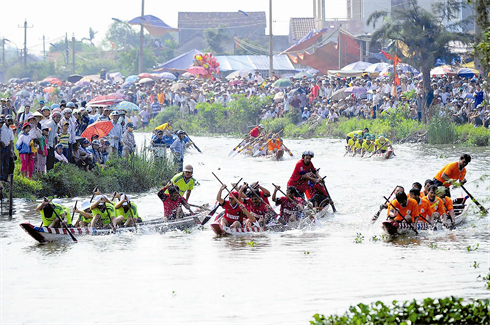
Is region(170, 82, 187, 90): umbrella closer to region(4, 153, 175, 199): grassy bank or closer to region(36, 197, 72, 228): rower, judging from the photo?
region(4, 153, 175, 199): grassy bank

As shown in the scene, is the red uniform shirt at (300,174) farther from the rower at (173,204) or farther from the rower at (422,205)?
the rower at (422,205)

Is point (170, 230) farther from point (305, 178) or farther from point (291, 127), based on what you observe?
point (291, 127)

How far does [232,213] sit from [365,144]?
1449 centimetres

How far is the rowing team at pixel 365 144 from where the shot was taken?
91.5 ft

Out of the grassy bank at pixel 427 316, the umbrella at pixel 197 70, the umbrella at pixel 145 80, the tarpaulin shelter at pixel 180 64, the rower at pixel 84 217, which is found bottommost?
the grassy bank at pixel 427 316

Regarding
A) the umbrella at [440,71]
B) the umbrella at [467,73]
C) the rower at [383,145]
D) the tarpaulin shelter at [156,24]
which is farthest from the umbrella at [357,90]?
the tarpaulin shelter at [156,24]

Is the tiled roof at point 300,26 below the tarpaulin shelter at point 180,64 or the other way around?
the other way around

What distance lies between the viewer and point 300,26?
74.3 metres

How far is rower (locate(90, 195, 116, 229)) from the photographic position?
14.5m

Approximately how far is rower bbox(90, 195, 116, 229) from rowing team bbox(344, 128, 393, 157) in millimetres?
15093

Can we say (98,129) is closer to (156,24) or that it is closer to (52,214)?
(52,214)

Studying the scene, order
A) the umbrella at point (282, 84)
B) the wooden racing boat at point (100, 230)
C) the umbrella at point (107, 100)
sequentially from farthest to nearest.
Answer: the umbrella at point (282, 84) → the umbrella at point (107, 100) → the wooden racing boat at point (100, 230)

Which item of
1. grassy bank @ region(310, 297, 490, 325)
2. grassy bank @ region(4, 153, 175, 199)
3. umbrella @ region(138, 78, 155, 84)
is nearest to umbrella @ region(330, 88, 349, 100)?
grassy bank @ region(4, 153, 175, 199)

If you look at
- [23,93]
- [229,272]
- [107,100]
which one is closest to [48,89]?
[23,93]
